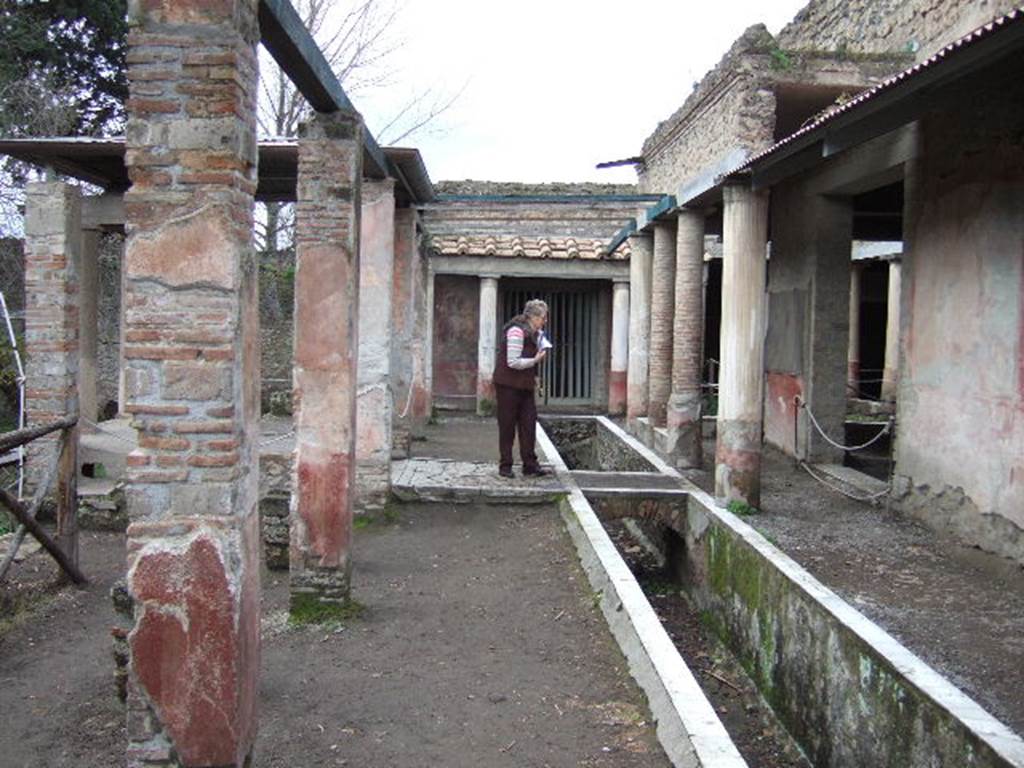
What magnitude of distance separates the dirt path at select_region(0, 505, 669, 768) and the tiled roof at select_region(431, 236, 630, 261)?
1091cm

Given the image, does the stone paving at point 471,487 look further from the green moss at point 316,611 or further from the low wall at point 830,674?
the green moss at point 316,611

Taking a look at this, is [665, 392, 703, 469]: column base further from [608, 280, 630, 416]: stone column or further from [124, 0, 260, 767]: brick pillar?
[124, 0, 260, 767]: brick pillar

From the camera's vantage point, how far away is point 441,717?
14.5 ft

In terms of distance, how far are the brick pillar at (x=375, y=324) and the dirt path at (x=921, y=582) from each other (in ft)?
10.7

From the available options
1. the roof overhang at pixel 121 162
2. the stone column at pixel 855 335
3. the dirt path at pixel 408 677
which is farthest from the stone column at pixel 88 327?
the stone column at pixel 855 335

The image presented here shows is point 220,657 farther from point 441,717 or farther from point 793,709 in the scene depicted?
point 793,709

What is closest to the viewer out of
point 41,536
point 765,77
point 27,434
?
point 27,434

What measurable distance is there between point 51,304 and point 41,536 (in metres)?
3.00

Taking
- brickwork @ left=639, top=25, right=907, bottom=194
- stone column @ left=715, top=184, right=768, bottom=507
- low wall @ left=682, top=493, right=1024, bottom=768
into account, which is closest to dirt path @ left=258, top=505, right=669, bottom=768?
low wall @ left=682, top=493, right=1024, bottom=768

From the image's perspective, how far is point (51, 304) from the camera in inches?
325

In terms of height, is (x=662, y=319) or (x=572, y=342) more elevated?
(x=662, y=319)

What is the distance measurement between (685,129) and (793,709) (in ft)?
31.7

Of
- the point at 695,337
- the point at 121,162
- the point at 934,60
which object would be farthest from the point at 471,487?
the point at 934,60

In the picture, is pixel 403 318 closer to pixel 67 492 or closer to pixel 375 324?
pixel 375 324
